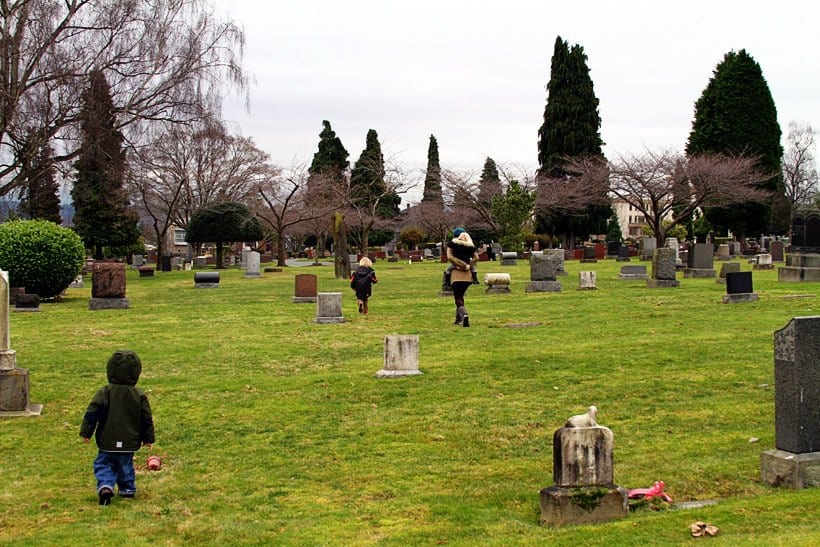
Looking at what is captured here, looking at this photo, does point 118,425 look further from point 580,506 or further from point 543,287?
point 543,287

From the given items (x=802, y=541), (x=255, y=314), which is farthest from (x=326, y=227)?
(x=802, y=541)

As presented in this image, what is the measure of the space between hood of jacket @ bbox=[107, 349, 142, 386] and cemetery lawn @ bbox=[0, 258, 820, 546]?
1028mm

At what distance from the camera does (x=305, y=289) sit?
87.3 ft

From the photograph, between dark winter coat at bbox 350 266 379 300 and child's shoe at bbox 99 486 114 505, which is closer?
child's shoe at bbox 99 486 114 505

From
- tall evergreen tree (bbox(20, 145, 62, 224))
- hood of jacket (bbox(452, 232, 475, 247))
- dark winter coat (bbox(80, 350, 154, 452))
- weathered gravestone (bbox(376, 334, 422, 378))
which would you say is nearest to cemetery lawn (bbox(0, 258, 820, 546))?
weathered gravestone (bbox(376, 334, 422, 378))

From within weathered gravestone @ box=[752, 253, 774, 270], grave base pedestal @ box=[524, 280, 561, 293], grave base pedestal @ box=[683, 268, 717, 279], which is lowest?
grave base pedestal @ box=[524, 280, 561, 293]

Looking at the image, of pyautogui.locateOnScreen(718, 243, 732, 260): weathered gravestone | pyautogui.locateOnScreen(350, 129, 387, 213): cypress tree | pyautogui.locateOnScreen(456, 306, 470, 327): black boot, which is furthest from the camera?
pyautogui.locateOnScreen(350, 129, 387, 213): cypress tree

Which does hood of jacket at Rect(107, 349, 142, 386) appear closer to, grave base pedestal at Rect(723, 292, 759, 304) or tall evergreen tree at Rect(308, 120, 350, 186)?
grave base pedestal at Rect(723, 292, 759, 304)

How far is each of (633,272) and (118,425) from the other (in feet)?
90.1

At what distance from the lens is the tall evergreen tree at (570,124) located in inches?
2601

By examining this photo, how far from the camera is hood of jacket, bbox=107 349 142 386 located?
26.3ft

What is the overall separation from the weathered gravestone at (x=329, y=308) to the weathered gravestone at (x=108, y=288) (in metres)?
7.58

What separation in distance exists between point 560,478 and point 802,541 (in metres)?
1.77

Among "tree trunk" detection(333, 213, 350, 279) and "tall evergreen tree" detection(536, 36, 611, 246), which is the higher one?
"tall evergreen tree" detection(536, 36, 611, 246)
